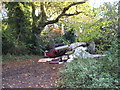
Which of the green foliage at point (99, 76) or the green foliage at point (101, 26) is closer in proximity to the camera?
the green foliage at point (99, 76)

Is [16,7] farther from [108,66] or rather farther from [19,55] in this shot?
[108,66]

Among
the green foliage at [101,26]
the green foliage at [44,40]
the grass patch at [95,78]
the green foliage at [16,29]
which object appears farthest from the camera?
the green foliage at [44,40]

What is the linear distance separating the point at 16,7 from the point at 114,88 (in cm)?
559

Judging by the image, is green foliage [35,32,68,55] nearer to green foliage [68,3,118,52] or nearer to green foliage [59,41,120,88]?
green foliage [68,3,118,52]

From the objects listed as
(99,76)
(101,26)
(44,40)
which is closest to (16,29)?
(44,40)

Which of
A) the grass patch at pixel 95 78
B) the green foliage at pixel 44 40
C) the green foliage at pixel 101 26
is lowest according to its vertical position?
the grass patch at pixel 95 78

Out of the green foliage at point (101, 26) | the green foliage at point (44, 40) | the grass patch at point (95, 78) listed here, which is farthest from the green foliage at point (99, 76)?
the green foliage at point (44, 40)

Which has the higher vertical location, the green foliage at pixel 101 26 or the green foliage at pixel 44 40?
the green foliage at pixel 101 26

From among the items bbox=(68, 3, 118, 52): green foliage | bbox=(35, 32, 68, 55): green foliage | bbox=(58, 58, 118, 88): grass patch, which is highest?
bbox=(68, 3, 118, 52): green foliage

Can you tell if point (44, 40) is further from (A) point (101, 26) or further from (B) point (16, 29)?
(A) point (101, 26)

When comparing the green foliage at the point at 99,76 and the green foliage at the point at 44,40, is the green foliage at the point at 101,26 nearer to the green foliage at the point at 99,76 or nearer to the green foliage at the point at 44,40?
the green foliage at the point at 99,76

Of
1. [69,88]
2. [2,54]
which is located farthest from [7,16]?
[69,88]

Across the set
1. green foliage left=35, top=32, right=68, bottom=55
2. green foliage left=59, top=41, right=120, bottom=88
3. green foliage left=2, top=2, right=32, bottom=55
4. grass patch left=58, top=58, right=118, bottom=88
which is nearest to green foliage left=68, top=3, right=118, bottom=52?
green foliage left=59, top=41, right=120, bottom=88

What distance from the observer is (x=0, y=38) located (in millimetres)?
5168
